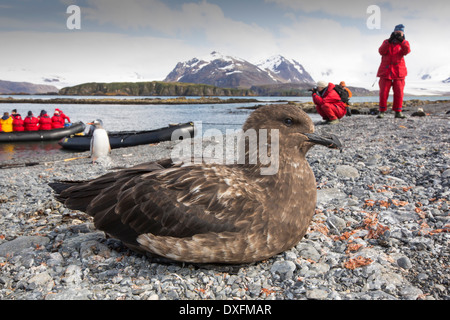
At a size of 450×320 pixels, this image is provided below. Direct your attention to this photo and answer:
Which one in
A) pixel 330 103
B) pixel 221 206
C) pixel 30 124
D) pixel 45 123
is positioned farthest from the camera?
pixel 45 123

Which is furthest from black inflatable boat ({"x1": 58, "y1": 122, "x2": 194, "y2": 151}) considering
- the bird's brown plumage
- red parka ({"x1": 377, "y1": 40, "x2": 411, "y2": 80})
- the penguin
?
the bird's brown plumage

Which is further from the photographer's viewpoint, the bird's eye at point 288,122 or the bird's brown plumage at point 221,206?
the bird's eye at point 288,122

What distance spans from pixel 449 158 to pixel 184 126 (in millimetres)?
18957

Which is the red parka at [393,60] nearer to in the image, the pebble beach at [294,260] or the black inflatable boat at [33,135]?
the pebble beach at [294,260]

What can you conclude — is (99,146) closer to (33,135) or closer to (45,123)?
(33,135)

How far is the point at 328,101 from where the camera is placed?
18.2m

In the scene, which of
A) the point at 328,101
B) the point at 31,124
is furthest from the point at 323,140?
the point at 31,124

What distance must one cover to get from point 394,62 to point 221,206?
14861 millimetres

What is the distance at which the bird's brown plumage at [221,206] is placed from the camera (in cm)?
358

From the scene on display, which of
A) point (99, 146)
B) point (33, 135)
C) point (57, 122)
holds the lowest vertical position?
point (99, 146)

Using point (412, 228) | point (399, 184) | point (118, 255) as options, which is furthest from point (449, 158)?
point (118, 255)

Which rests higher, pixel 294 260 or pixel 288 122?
pixel 288 122

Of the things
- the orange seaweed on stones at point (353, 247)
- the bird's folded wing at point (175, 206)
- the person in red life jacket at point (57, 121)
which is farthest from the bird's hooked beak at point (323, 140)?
the person in red life jacket at point (57, 121)
